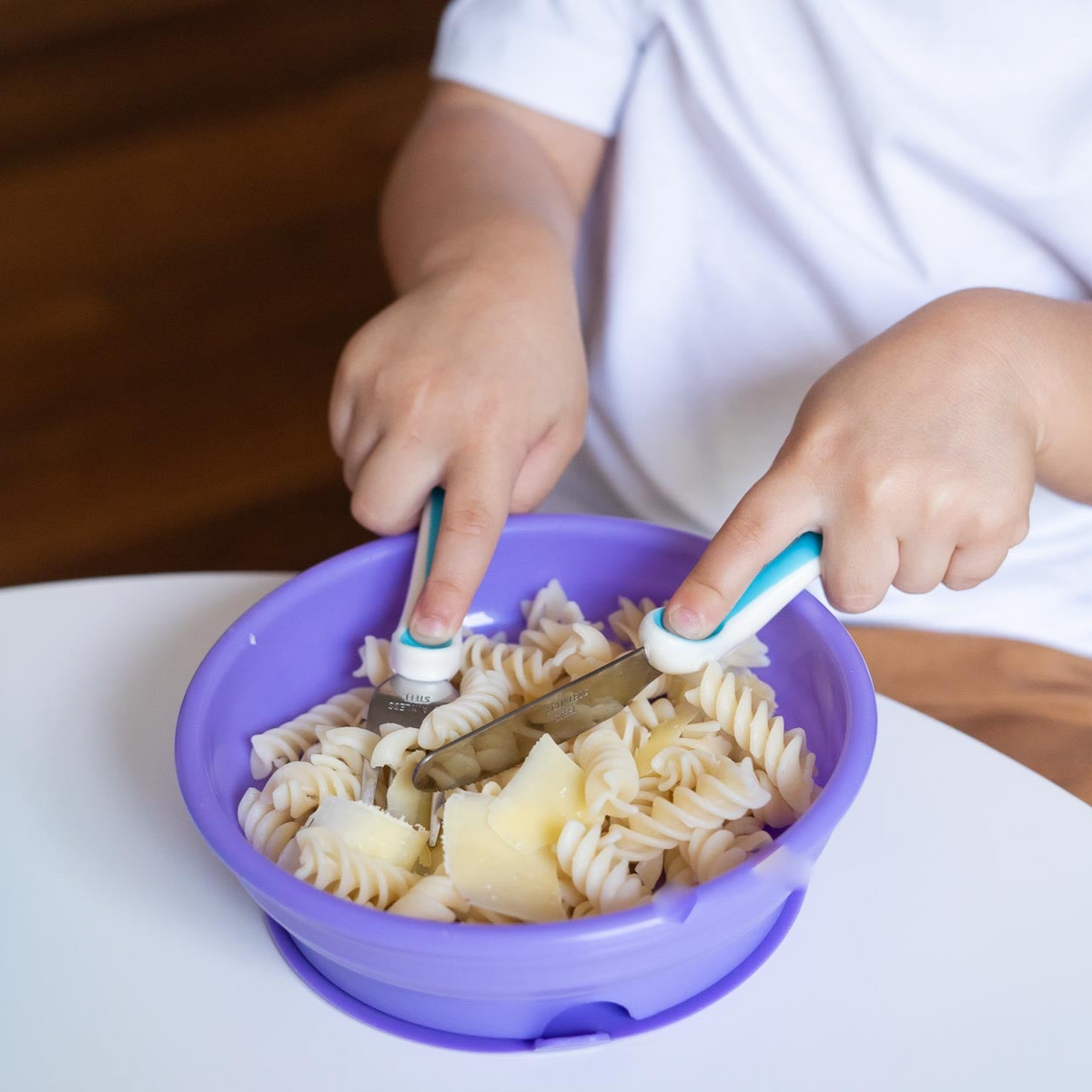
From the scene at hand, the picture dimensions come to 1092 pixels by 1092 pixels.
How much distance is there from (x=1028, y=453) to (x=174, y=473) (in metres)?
1.87

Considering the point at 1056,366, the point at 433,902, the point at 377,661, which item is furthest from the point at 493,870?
the point at 1056,366

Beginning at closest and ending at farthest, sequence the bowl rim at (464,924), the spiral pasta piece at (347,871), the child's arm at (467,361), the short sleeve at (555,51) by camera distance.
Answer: the bowl rim at (464,924) < the spiral pasta piece at (347,871) < the child's arm at (467,361) < the short sleeve at (555,51)

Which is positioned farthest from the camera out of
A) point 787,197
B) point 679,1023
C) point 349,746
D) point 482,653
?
point 787,197

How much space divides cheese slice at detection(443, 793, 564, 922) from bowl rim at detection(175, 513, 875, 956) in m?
0.06

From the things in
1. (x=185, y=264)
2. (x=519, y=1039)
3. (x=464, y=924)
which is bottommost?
(x=185, y=264)

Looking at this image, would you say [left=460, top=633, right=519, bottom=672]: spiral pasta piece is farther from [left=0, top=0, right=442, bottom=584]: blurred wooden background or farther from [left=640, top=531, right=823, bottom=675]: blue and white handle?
[left=0, top=0, right=442, bottom=584]: blurred wooden background

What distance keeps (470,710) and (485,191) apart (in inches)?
20.5

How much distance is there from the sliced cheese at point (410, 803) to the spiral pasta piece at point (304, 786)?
0.02 meters

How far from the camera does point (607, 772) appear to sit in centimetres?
72

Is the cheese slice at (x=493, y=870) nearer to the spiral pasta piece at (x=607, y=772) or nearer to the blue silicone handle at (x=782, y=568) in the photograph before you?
the spiral pasta piece at (x=607, y=772)

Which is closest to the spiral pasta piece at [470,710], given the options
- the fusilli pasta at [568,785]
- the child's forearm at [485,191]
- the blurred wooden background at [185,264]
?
the fusilli pasta at [568,785]

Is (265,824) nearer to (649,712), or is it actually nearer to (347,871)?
(347,871)

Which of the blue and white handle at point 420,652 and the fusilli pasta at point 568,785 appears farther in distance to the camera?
the blue and white handle at point 420,652

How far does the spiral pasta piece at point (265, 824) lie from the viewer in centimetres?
73
